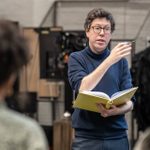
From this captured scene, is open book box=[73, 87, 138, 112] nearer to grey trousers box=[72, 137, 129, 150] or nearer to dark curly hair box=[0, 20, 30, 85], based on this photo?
grey trousers box=[72, 137, 129, 150]

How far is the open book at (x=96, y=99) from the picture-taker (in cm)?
222

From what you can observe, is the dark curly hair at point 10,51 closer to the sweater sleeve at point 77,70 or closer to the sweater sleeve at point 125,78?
the sweater sleeve at point 77,70

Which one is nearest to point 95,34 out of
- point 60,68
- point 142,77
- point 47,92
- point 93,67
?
point 93,67

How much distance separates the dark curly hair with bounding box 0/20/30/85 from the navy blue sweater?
1241 millimetres

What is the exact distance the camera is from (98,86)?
237 centimetres

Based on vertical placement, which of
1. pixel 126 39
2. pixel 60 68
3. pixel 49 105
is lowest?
pixel 49 105

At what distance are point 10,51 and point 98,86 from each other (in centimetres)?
133

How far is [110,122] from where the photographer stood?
2.38m

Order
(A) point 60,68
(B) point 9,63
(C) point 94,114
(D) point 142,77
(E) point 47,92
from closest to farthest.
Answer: (B) point 9,63 < (C) point 94,114 < (D) point 142,77 < (A) point 60,68 < (E) point 47,92

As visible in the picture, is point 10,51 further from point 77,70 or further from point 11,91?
point 77,70

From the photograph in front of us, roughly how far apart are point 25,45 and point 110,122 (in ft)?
4.42

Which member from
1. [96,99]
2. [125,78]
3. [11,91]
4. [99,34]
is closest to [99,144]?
[96,99]

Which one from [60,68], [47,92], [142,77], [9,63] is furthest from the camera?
[47,92]

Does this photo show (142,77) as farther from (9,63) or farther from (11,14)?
(9,63)
